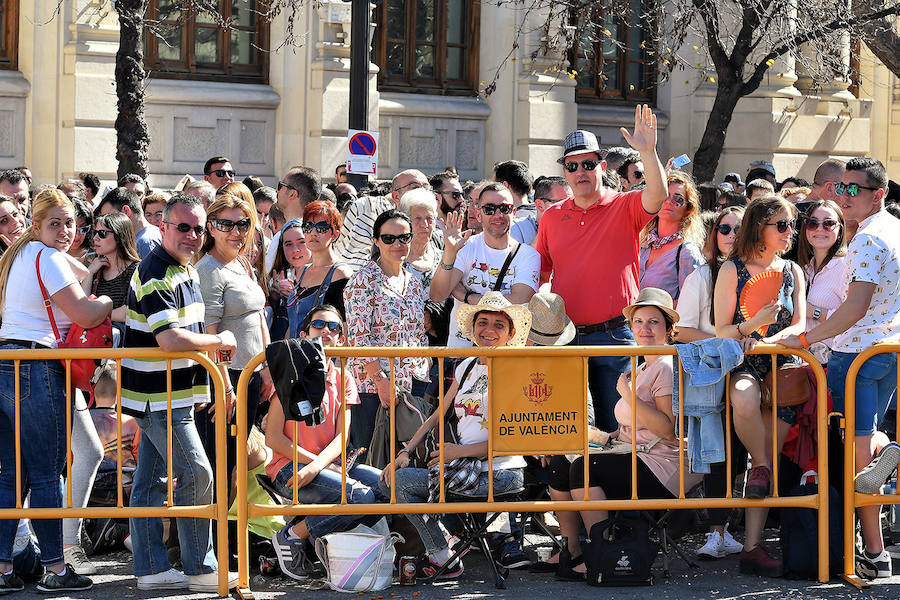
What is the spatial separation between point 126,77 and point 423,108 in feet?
20.0

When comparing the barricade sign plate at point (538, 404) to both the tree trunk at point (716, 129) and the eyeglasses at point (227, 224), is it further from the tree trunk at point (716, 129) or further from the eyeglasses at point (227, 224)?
the tree trunk at point (716, 129)

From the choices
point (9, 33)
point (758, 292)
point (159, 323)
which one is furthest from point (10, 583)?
point (9, 33)

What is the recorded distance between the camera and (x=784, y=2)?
49.5ft

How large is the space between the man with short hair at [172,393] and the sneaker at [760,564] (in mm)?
2714

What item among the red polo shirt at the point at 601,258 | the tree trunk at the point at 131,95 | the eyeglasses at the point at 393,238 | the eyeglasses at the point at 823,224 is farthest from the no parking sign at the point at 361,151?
the eyeglasses at the point at 823,224

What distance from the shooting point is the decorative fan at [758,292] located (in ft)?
24.0

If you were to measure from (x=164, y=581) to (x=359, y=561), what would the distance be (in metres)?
0.96

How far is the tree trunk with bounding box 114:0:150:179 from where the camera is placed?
1390cm

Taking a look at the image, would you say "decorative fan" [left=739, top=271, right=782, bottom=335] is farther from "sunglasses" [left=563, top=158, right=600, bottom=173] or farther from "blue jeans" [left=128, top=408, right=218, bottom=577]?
"blue jeans" [left=128, top=408, right=218, bottom=577]

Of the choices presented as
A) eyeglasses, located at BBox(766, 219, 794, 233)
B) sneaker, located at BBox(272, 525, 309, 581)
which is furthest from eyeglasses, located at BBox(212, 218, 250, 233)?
eyeglasses, located at BBox(766, 219, 794, 233)

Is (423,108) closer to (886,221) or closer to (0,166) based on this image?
(0,166)

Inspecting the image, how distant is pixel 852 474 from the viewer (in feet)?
23.1

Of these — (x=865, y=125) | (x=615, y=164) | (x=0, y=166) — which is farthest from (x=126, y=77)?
(x=865, y=125)

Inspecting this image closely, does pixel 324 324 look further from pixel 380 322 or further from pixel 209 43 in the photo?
pixel 209 43
